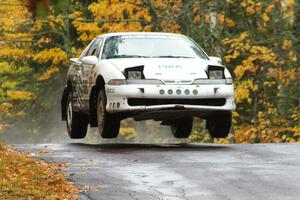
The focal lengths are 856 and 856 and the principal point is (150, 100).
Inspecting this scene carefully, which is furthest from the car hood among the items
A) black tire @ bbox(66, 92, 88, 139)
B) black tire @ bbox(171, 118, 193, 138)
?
black tire @ bbox(171, 118, 193, 138)

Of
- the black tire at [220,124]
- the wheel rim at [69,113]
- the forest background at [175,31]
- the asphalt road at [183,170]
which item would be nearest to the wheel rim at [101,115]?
the asphalt road at [183,170]

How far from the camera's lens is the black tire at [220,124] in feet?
43.9

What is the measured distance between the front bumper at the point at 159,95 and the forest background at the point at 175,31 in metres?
8.65

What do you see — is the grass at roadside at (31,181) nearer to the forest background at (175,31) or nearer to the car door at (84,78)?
the car door at (84,78)

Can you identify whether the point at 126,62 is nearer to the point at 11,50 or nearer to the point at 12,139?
the point at 11,50

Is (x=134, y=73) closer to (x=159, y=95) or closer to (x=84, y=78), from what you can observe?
(x=159, y=95)

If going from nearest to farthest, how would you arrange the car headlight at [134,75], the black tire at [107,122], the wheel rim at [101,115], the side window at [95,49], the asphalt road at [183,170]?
the asphalt road at [183,170], the car headlight at [134,75], the black tire at [107,122], the wheel rim at [101,115], the side window at [95,49]

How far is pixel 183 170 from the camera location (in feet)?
31.7

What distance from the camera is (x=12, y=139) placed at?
3703 centimetres

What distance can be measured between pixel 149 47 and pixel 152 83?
1552mm

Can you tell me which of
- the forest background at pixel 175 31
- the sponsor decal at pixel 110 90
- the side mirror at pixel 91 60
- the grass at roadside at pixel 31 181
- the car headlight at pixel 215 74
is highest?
the side mirror at pixel 91 60

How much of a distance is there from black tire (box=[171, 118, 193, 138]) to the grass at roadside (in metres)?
5.85

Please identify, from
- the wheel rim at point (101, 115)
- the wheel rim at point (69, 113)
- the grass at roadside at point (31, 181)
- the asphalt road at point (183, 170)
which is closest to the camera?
the grass at roadside at point (31, 181)

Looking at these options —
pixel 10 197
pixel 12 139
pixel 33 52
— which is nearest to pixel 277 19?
pixel 33 52
